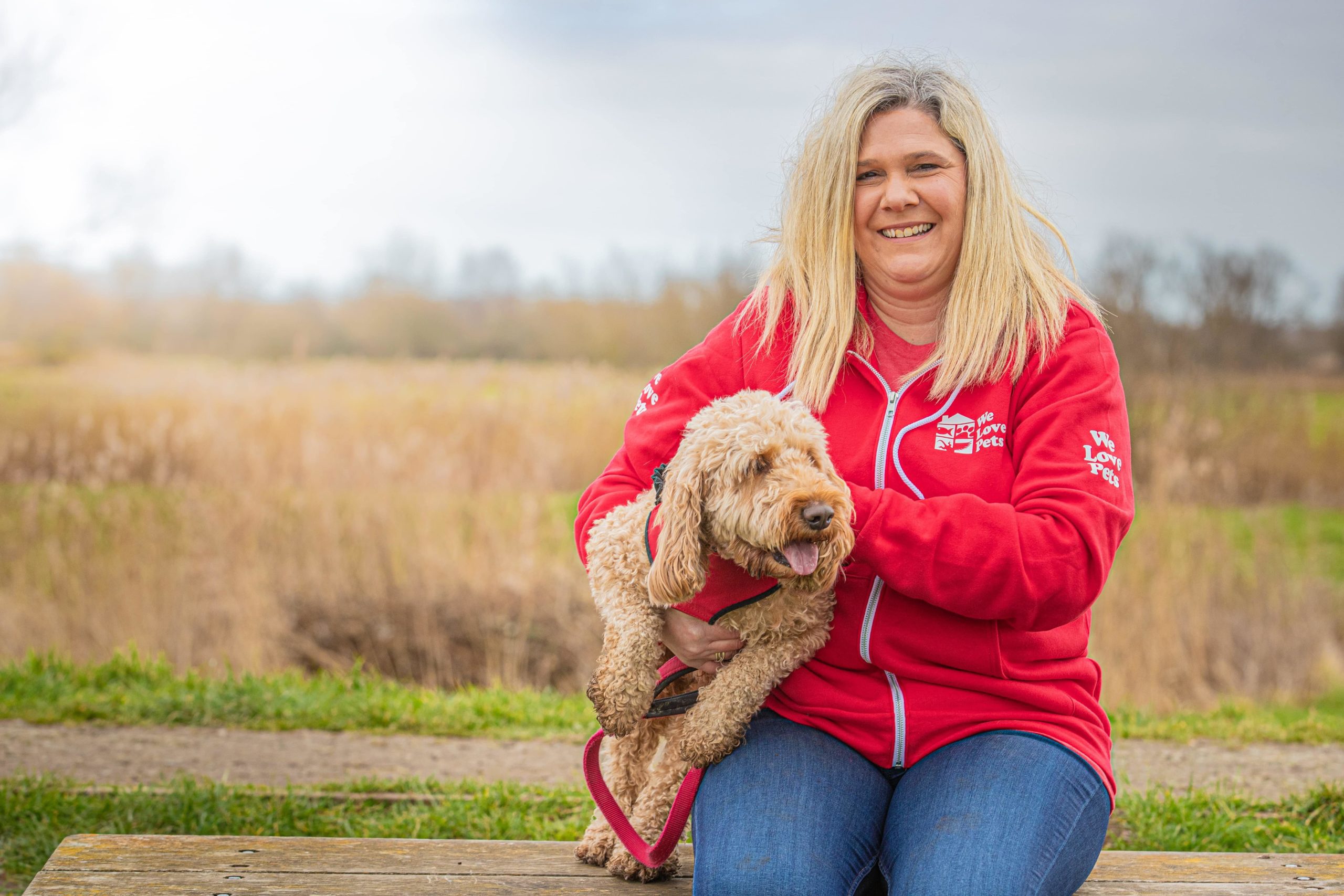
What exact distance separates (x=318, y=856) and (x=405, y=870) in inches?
9.6

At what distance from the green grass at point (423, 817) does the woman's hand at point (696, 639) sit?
157cm

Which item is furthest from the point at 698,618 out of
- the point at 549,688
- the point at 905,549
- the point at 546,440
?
the point at 546,440

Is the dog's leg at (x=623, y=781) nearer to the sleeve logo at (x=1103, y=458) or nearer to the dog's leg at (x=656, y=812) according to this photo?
the dog's leg at (x=656, y=812)

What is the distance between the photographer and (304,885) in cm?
255

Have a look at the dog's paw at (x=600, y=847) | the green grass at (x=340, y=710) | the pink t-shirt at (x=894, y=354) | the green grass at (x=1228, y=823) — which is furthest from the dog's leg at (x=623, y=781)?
the green grass at (x=340, y=710)

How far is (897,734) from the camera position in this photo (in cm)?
251

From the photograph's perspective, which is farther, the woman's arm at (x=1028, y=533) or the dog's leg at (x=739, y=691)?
the dog's leg at (x=739, y=691)

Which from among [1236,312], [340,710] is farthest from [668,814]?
[1236,312]

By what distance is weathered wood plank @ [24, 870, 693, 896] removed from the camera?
8.20 ft

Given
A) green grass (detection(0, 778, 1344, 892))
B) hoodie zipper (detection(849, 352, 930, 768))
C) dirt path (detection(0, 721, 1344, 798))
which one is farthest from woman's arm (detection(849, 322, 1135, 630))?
dirt path (detection(0, 721, 1344, 798))

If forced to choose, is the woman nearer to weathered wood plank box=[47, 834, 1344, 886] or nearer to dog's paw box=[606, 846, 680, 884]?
dog's paw box=[606, 846, 680, 884]

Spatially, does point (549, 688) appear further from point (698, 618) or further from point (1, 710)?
point (698, 618)

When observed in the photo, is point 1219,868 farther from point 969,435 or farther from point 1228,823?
point 1228,823

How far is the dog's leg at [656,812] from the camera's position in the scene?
2.64 meters
